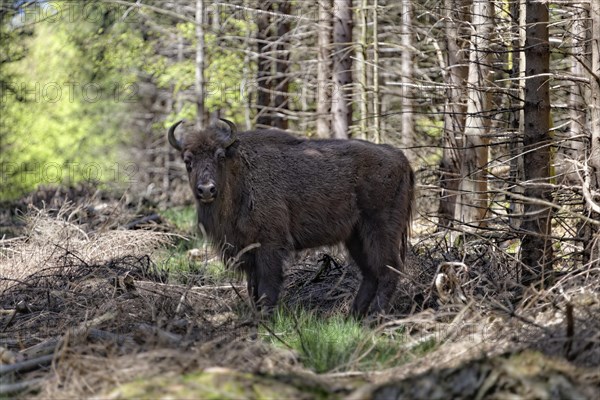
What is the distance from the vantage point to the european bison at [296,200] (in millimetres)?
8547

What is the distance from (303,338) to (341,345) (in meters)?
0.37

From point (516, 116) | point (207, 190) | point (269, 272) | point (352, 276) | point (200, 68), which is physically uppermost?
point (200, 68)

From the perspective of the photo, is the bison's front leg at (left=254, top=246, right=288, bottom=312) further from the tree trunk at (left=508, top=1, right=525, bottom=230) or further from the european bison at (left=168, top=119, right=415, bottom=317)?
the tree trunk at (left=508, top=1, right=525, bottom=230)

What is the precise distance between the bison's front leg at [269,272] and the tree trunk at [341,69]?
662 centimetres

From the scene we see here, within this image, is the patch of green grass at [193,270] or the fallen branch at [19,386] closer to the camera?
the fallen branch at [19,386]

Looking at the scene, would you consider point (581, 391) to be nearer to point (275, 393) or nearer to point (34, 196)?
point (275, 393)

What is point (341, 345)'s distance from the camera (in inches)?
235

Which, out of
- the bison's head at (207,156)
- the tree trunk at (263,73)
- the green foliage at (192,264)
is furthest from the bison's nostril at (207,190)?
the tree trunk at (263,73)

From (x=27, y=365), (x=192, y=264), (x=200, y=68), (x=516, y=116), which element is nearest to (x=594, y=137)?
(x=516, y=116)

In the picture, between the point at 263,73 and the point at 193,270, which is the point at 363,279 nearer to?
the point at 193,270

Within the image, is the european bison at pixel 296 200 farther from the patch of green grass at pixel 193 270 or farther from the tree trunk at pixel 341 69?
the tree trunk at pixel 341 69

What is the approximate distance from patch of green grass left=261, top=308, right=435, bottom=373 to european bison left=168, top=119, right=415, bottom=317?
152cm

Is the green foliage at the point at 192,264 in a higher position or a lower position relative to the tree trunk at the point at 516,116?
lower

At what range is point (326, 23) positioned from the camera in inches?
616
